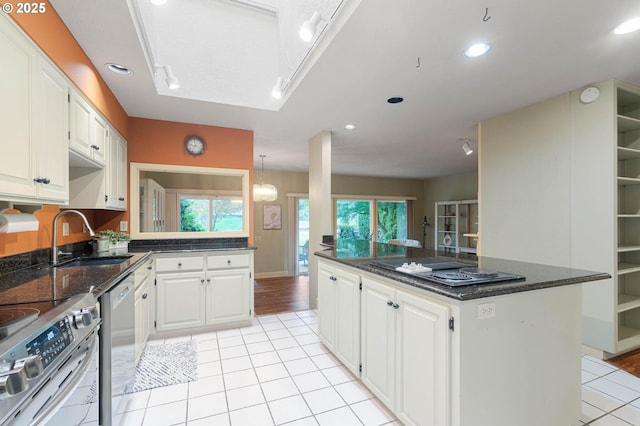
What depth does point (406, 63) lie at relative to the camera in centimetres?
215

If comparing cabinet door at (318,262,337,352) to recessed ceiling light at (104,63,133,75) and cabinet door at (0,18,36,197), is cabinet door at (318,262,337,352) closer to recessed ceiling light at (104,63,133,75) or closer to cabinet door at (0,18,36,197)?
cabinet door at (0,18,36,197)

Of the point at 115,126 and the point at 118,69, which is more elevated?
the point at 118,69

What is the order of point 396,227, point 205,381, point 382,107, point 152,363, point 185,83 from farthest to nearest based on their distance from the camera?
point 396,227 < point 382,107 < point 185,83 < point 152,363 < point 205,381

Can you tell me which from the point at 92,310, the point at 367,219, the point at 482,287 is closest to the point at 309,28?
the point at 482,287

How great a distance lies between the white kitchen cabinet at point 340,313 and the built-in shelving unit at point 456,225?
15.0ft

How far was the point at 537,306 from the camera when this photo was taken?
1.51 metres

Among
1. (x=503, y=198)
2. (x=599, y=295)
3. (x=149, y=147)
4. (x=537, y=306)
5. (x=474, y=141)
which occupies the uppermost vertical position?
(x=474, y=141)

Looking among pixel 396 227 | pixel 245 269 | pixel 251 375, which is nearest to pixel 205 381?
pixel 251 375

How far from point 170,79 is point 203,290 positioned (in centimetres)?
215

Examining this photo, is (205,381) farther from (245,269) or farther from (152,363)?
(245,269)

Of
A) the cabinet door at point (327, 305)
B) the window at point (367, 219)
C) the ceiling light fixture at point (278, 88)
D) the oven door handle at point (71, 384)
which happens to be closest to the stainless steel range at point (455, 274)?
the cabinet door at point (327, 305)

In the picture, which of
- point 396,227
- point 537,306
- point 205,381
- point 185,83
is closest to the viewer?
point 537,306

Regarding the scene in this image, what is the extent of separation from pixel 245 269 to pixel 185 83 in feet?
6.77

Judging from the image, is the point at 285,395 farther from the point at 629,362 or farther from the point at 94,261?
the point at 629,362
